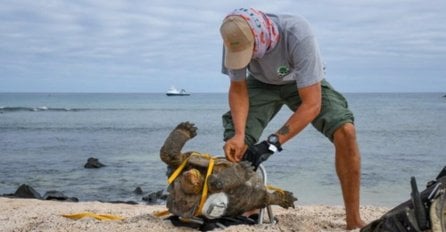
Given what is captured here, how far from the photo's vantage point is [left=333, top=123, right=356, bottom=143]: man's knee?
4.29 meters

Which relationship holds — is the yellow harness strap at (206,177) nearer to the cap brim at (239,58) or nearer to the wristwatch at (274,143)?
the wristwatch at (274,143)

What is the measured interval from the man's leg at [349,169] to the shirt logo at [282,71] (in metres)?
0.58

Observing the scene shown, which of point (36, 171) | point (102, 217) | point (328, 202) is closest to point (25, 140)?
point (36, 171)

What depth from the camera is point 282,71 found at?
4.30 meters

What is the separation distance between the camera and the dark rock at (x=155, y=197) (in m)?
10.1

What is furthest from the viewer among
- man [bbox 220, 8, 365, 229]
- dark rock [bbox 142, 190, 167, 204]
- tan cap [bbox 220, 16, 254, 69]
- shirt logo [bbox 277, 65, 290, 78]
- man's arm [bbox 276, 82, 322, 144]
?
dark rock [bbox 142, 190, 167, 204]

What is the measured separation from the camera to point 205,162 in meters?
4.08

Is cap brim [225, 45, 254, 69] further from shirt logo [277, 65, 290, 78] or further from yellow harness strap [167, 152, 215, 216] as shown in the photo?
yellow harness strap [167, 152, 215, 216]

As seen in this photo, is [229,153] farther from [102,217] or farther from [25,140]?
[25,140]

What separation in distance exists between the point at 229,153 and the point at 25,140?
23.6 meters

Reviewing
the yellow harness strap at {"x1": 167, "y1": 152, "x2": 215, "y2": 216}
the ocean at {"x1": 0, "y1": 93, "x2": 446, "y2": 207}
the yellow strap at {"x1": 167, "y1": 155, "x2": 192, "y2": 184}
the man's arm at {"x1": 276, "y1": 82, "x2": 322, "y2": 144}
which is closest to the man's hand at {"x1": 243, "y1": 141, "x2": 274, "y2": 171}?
the man's arm at {"x1": 276, "y1": 82, "x2": 322, "y2": 144}

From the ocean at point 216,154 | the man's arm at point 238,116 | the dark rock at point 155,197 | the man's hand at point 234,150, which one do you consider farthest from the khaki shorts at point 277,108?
the dark rock at point 155,197

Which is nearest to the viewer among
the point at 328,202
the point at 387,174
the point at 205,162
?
the point at 205,162

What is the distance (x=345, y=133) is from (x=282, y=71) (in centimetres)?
66
